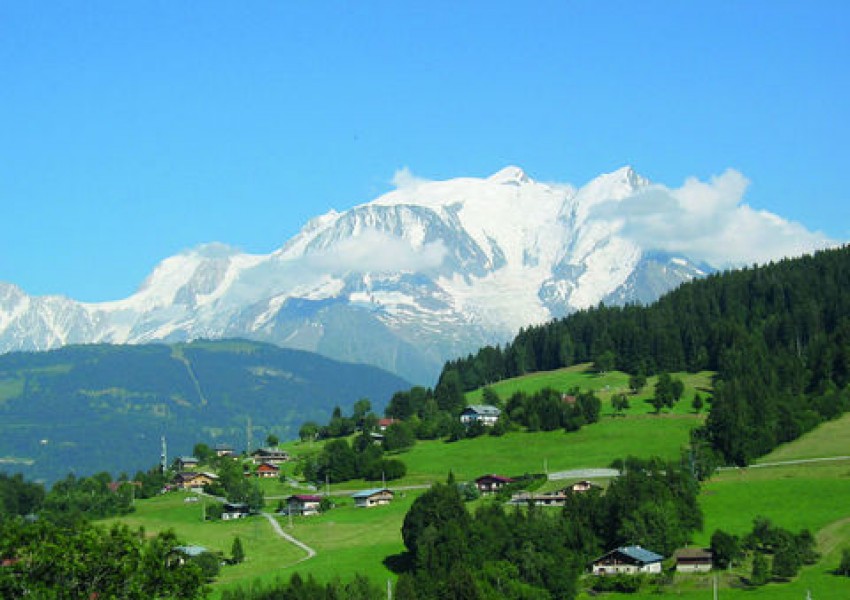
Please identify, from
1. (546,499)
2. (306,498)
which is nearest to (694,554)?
(546,499)

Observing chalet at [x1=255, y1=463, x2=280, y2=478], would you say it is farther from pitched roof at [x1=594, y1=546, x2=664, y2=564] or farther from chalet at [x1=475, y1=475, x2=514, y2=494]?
pitched roof at [x1=594, y1=546, x2=664, y2=564]

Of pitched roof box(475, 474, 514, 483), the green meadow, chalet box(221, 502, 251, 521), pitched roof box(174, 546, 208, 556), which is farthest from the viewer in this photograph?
chalet box(221, 502, 251, 521)

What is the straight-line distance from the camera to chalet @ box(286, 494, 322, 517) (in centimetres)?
14850

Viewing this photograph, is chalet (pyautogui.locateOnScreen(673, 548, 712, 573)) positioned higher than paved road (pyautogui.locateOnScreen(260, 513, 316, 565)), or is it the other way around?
paved road (pyautogui.locateOnScreen(260, 513, 316, 565))

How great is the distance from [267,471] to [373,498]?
45.1m

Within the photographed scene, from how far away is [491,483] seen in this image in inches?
5797

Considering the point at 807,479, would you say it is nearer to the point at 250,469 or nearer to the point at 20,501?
the point at 250,469

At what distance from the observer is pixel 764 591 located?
297 ft

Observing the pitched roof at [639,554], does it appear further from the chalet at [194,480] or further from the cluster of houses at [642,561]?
the chalet at [194,480]

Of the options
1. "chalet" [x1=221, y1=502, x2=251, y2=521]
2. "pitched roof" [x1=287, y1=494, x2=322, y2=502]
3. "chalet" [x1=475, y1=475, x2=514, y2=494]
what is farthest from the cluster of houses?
"chalet" [x1=221, y1=502, x2=251, y2=521]

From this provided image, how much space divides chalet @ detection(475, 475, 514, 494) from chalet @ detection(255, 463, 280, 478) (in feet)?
165

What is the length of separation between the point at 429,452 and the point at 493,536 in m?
77.8

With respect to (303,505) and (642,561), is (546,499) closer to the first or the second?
(303,505)

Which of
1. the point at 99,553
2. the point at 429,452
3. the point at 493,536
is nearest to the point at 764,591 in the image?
the point at 493,536
